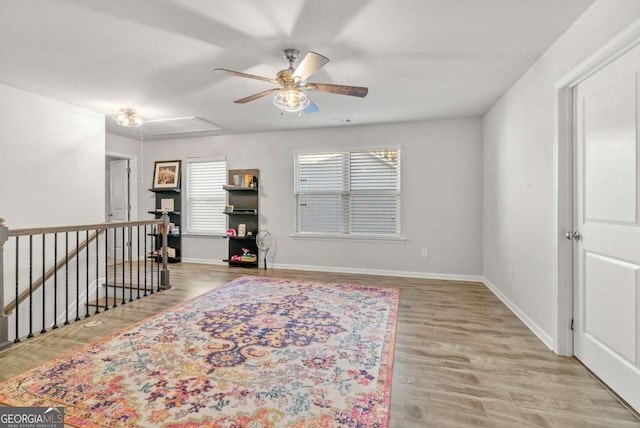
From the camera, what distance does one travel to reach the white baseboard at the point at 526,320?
96.8 inches

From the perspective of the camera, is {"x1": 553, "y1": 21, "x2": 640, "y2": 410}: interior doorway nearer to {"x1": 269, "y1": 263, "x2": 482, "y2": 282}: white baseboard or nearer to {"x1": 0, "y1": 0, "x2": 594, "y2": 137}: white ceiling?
{"x1": 0, "y1": 0, "x2": 594, "y2": 137}: white ceiling

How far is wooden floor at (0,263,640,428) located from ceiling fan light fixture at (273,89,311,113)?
2.26 metres

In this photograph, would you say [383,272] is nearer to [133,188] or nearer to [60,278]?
[60,278]

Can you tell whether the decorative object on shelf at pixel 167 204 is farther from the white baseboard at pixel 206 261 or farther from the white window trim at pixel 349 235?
the white window trim at pixel 349 235

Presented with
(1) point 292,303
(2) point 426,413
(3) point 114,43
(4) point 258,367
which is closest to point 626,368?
(2) point 426,413

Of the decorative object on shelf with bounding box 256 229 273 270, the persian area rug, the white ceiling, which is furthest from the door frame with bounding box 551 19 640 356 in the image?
the decorative object on shelf with bounding box 256 229 273 270

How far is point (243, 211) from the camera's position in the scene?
5598 mm

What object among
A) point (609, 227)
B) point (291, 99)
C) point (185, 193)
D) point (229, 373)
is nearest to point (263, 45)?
point (291, 99)

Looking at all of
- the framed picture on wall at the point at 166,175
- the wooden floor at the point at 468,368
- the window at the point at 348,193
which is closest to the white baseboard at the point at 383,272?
the window at the point at 348,193

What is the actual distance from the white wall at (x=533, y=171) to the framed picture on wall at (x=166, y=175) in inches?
224

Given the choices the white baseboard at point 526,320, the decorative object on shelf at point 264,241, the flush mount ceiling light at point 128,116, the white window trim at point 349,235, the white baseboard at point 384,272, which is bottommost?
the white baseboard at point 526,320

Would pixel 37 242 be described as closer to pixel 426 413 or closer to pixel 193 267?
pixel 193 267

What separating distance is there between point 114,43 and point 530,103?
3.78m

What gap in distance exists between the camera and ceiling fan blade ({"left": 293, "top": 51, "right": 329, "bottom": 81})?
2.10 metres
